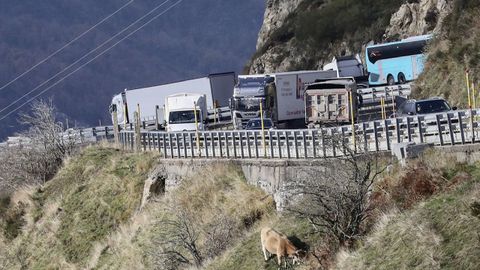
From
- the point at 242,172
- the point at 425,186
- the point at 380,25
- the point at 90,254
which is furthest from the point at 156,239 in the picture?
the point at 380,25

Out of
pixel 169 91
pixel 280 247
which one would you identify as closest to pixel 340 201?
pixel 280 247

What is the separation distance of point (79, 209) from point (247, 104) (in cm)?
1464

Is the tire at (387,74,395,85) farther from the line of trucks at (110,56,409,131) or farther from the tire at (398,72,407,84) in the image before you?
the line of trucks at (110,56,409,131)

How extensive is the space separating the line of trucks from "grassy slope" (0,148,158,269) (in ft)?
13.1

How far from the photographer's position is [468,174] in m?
20.7

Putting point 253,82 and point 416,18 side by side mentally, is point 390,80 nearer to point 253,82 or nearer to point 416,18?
point 416,18

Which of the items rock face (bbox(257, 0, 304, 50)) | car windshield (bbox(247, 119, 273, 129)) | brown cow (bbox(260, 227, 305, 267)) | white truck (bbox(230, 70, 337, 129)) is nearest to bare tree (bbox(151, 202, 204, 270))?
brown cow (bbox(260, 227, 305, 267))

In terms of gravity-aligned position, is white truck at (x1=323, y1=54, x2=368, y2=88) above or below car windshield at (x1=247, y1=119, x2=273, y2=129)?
above

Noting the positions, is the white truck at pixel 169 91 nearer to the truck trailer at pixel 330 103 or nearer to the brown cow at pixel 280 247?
the truck trailer at pixel 330 103

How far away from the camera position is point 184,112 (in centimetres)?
5019

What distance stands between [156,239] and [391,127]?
7.40m

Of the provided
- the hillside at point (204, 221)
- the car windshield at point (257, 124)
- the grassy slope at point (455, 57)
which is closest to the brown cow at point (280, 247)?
the hillside at point (204, 221)

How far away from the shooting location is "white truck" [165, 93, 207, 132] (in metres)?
49.5

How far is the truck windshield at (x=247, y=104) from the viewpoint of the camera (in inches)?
2082
